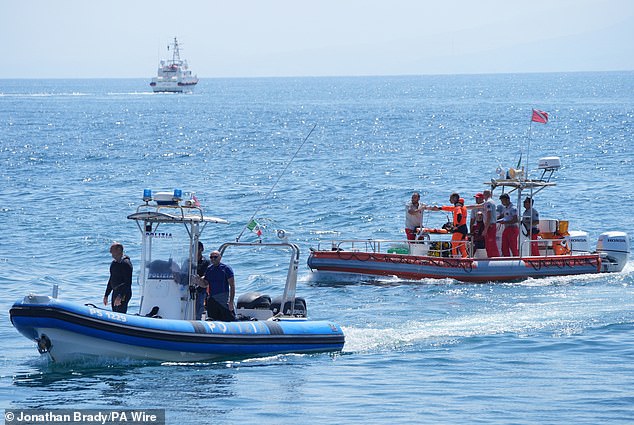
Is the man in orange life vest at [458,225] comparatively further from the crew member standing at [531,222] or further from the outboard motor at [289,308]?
the outboard motor at [289,308]

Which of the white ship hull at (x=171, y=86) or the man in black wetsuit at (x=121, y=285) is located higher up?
the white ship hull at (x=171, y=86)

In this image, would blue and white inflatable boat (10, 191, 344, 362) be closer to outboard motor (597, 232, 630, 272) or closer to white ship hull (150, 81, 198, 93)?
outboard motor (597, 232, 630, 272)

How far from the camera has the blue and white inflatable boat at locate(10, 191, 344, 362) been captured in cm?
1538

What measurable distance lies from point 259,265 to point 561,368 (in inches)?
463

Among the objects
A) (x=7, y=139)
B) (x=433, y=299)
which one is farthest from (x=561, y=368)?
(x=7, y=139)

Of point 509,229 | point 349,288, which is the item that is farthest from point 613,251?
point 349,288

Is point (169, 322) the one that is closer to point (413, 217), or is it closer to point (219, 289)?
point (219, 289)

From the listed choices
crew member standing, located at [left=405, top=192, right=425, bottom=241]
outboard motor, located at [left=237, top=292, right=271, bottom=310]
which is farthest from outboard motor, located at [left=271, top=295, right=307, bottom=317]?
crew member standing, located at [left=405, top=192, right=425, bottom=241]

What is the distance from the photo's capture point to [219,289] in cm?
1680

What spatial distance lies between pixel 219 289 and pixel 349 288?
7.58m

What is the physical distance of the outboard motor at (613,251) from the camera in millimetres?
25641

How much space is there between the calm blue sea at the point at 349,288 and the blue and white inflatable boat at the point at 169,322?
0.26m

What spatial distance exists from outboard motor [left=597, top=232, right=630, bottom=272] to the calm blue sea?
2.00 feet

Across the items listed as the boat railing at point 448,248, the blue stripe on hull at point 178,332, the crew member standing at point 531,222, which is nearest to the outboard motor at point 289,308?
the blue stripe on hull at point 178,332
